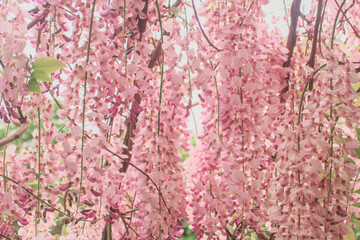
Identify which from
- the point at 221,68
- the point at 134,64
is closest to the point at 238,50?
the point at 221,68

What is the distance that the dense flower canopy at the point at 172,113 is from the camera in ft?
2.87

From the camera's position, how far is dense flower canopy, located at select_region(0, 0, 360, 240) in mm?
876

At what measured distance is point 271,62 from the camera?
1226mm

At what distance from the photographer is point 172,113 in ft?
3.37

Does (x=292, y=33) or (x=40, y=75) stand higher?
(x=292, y=33)

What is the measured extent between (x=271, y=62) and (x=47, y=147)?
70 centimetres

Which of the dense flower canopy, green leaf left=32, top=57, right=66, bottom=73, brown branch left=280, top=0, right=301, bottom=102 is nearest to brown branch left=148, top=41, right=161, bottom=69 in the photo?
the dense flower canopy

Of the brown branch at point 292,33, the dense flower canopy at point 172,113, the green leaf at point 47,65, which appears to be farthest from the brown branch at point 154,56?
the green leaf at point 47,65

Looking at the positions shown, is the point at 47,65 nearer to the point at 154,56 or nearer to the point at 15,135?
the point at 15,135

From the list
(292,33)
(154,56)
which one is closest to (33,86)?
(154,56)

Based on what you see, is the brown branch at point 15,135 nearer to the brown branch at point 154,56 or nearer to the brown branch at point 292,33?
the brown branch at point 154,56

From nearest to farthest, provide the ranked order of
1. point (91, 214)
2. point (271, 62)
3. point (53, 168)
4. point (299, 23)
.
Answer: point (91, 214)
point (53, 168)
point (271, 62)
point (299, 23)

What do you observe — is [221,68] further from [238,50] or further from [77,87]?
[77,87]

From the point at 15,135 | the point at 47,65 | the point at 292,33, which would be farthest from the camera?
the point at 292,33
